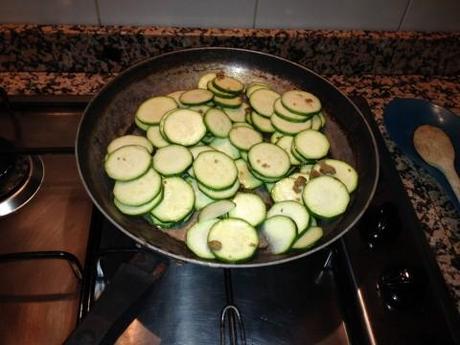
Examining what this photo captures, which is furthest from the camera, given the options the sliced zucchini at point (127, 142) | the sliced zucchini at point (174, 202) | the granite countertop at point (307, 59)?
the granite countertop at point (307, 59)

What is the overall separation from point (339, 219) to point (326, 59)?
29.6 inches

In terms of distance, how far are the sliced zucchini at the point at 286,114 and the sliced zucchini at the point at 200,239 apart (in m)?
0.40

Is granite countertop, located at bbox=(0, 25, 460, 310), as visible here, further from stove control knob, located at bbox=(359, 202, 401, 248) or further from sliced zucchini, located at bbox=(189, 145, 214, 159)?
sliced zucchini, located at bbox=(189, 145, 214, 159)

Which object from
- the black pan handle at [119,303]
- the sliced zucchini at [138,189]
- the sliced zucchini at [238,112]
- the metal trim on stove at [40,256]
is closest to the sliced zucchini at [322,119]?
the sliced zucchini at [238,112]

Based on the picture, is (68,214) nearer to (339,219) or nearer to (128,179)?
(128,179)

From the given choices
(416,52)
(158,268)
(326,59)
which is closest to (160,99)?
(158,268)

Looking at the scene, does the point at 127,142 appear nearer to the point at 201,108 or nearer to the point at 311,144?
the point at 201,108

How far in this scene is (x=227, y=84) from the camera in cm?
116

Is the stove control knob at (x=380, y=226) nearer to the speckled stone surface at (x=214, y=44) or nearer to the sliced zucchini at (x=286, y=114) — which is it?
the sliced zucchini at (x=286, y=114)

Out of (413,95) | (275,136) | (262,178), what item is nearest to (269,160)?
(262,178)

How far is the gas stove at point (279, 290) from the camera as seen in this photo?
824mm

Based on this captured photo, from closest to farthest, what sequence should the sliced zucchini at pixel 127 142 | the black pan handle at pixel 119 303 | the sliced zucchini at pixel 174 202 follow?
the black pan handle at pixel 119 303 → the sliced zucchini at pixel 174 202 → the sliced zucchini at pixel 127 142

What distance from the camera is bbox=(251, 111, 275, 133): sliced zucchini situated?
1167 mm

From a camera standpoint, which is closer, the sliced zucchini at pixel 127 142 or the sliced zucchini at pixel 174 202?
the sliced zucchini at pixel 174 202
